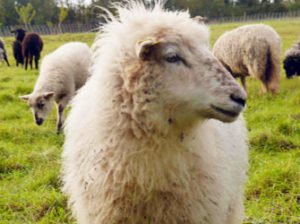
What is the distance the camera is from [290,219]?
2572 millimetres

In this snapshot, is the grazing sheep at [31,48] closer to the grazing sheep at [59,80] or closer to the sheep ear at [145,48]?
the grazing sheep at [59,80]

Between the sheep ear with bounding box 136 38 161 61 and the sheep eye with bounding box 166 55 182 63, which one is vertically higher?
the sheep ear with bounding box 136 38 161 61

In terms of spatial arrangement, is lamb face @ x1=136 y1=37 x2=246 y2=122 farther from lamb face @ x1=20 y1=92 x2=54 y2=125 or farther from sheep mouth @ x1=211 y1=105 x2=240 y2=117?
lamb face @ x1=20 y1=92 x2=54 y2=125

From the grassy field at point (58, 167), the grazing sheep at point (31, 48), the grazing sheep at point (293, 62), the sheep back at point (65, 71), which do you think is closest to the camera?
the grassy field at point (58, 167)

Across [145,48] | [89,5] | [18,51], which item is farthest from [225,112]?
[89,5]

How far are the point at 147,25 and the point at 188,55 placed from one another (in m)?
0.32

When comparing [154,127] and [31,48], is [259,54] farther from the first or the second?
[31,48]

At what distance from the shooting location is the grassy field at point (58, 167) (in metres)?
2.73

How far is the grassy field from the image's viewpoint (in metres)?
2.73

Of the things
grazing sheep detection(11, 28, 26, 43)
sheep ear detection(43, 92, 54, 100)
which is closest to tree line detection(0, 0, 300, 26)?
grazing sheep detection(11, 28, 26, 43)

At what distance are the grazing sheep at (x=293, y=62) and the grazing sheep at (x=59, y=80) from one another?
5.70 m

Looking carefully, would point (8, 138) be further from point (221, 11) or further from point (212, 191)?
point (221, 11)

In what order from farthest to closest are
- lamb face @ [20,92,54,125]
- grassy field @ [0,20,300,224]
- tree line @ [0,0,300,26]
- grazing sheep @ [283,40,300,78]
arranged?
1. tree line @ [0,0,300,26]
2. grazing sheep @ [283,40,300,78]
3. lamb face @ [20,92,54,125]
4. grassy field @ [0,20,300,224]

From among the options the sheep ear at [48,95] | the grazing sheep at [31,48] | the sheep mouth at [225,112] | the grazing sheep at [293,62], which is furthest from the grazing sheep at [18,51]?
the sheep mouth at [225,112]
